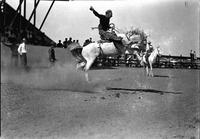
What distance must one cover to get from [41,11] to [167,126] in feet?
13.0

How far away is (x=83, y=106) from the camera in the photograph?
9258 mm

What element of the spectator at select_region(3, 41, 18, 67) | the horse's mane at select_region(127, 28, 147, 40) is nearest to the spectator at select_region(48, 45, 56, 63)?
the spectator at select_region(3, 41, 18, 67)

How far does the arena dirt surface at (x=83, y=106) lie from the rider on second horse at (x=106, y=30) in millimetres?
1274

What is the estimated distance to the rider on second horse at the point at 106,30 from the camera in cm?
1020

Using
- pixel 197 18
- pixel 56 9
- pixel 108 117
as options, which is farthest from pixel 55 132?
pixel 197 18

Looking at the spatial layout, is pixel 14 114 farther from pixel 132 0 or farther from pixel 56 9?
pixel 132 0

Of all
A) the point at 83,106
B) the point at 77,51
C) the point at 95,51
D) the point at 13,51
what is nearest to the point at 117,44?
the point at 95,51

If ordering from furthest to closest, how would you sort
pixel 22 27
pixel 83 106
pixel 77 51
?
pixel 77 51 < pixel 22 27 < pixel 83 106

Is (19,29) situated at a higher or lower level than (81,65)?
higher

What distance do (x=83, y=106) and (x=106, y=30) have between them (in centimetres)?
271

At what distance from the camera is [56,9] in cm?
998

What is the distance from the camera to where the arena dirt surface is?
7.95 metres

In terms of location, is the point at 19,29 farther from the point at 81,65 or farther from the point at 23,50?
the point at 81,65

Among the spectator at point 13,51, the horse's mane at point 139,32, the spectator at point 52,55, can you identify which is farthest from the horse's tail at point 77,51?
the spectator at point 13,51
